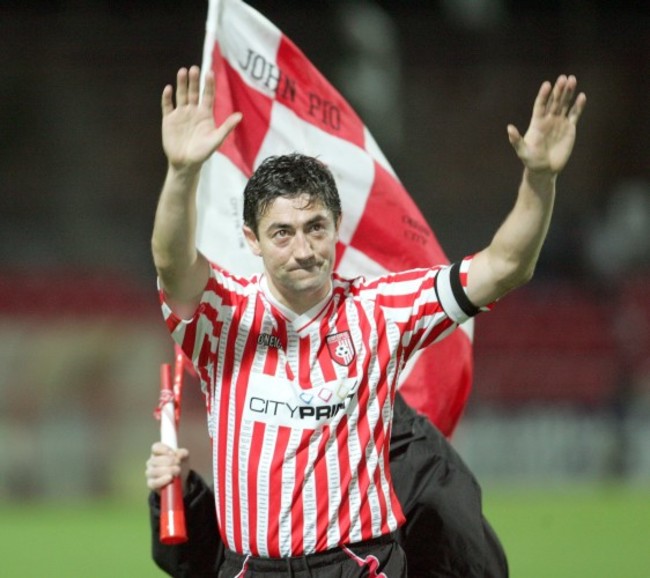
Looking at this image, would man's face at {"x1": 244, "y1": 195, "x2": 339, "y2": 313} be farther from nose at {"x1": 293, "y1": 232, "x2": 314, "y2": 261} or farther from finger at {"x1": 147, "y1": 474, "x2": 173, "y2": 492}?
finger at {"x1": 147, "y1": 474, "x2": 173, "y2": 492}

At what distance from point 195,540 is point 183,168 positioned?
142 centimetres

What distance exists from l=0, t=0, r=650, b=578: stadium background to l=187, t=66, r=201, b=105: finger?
512 cm

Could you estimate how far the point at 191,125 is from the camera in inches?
137

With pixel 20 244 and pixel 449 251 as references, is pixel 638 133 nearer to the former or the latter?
pixel 449 251

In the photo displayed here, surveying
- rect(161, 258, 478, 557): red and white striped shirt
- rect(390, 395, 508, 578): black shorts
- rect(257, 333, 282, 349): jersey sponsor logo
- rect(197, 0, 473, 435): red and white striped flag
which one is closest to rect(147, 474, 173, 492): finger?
rect(161, 258, 478, 557): red and white striped shirt

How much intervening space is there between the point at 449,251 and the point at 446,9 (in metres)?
4.02

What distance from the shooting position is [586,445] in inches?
487

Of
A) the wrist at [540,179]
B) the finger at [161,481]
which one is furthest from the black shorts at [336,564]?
the wrist at [540,179]

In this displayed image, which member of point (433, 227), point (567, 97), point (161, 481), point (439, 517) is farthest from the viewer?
point (433, 227)

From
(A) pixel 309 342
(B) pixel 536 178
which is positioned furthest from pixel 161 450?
(B) pixel 536 178

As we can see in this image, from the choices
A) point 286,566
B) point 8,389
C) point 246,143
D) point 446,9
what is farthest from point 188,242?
point 446,9

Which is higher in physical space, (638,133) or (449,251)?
(638,133)

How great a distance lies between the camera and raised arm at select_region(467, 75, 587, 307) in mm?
3484

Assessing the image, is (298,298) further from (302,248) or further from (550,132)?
(550,132)
